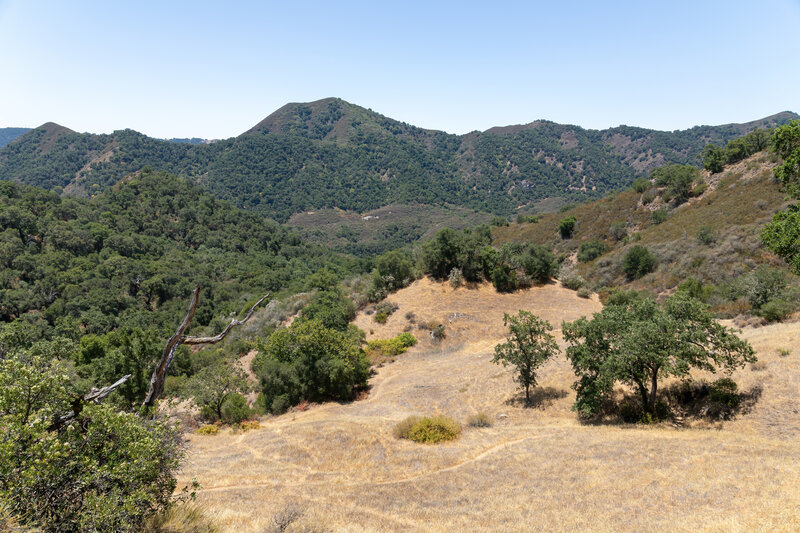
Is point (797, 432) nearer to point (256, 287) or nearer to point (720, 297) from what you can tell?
point (720, 297)

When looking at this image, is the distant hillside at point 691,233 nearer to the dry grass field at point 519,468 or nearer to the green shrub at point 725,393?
the green shrub at point 725,393

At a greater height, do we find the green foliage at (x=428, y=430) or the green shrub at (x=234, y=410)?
the green foliage at (x=428, y=430)

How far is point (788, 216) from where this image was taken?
45.1 feet

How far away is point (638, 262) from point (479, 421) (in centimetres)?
3467

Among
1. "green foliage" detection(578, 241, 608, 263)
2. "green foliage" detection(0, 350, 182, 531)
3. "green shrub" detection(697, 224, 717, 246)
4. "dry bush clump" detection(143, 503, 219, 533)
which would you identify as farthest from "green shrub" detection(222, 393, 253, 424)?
"green foliage" detection(578, 241, 608, 263)

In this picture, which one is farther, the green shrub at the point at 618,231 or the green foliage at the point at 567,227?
the green foliage at the point at 567,227

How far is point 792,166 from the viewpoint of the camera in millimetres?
13516

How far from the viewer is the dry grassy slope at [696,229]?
3503 centimetres

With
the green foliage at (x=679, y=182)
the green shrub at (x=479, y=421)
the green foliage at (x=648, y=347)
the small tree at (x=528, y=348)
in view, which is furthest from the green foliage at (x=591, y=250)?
the green shrub at (x=479, y=421)

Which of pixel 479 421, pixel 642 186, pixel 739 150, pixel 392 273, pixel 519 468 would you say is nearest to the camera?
pixel 519 468

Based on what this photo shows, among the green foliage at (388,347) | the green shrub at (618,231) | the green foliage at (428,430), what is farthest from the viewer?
the green shrub at (618,231)

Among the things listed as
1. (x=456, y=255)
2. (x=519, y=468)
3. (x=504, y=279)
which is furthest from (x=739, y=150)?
(x=519, y=468)

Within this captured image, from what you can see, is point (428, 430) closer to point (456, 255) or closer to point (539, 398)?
point (539, 398)

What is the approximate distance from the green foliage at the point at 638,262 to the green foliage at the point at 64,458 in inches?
1889
